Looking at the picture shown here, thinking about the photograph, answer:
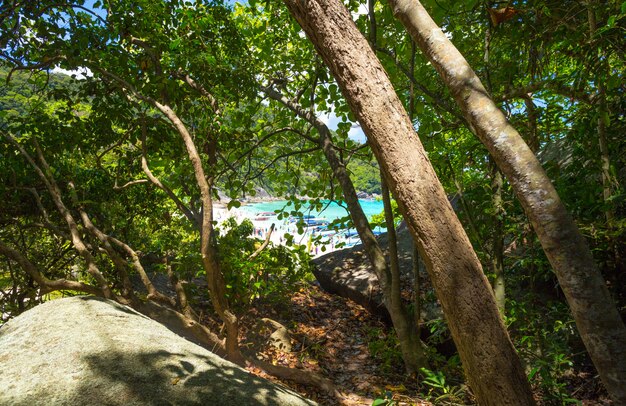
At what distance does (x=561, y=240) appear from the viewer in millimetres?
1532

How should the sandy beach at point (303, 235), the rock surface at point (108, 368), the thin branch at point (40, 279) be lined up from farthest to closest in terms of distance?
1. the sandy beach at point (303, 235)
2. the thin branch at point (40, 279)
3. the rock surface at point (108, 368)

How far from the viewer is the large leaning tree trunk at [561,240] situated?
4.86ft

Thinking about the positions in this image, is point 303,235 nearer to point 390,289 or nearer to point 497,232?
point 390,289

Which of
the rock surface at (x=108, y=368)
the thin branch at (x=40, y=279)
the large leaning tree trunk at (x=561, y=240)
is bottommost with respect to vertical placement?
the rock surface at (x=108, y=368)

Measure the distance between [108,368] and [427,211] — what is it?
67.6 inches

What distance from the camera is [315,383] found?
388cm

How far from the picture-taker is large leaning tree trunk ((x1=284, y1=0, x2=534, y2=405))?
1.52 metres

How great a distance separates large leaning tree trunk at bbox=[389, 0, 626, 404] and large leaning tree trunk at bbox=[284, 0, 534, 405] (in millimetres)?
307

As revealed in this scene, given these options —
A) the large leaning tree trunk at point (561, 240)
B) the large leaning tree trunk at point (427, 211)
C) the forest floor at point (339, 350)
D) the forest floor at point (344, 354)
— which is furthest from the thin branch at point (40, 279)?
the large leaning tree trunk at point (561, 240)

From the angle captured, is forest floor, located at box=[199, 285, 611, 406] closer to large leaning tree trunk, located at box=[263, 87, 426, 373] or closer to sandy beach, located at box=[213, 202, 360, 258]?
large leaning tree trunk, located at box=[263, 87, 426, 373]

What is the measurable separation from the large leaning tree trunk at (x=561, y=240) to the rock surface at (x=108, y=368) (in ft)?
4.92

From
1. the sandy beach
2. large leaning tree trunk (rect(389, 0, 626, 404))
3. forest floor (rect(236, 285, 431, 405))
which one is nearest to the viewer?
large leaning tree trunk (rect(389, 0, 626, 404))

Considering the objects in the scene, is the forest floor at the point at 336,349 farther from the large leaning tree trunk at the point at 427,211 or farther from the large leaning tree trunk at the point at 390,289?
the large leaning tree trunk at the point at 427,211

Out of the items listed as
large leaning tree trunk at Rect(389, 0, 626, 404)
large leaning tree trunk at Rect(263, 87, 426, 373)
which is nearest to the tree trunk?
large leaning tree trunk at Rect(263, 87, 426, 373)
